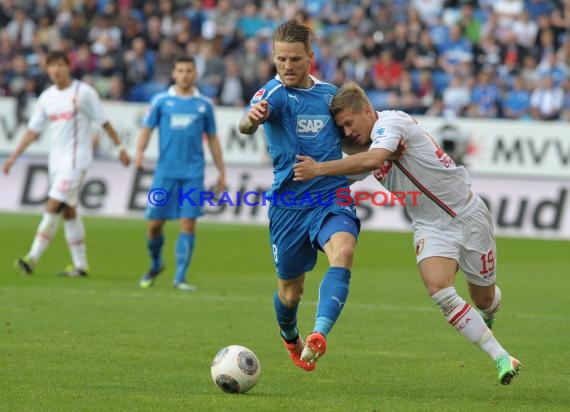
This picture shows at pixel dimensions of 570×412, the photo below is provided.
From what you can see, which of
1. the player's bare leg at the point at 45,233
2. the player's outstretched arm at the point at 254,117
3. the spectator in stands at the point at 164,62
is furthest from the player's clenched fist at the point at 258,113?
the spectator in stands at the point at 164,62

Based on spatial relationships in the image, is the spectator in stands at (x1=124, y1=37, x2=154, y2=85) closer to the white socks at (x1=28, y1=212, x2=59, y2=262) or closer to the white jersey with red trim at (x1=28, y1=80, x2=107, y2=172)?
the white jersey with red trim at (x1=28, y1=80, x2=107, y2=172)

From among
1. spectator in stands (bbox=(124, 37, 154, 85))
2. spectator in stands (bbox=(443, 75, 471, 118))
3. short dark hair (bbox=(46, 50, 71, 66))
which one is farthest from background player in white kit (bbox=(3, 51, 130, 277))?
spectator in stands (bbox=(124, 37, 154, 85))

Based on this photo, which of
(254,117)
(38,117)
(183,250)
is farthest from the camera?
(38,117)

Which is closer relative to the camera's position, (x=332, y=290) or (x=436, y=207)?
(x=332, y=290)

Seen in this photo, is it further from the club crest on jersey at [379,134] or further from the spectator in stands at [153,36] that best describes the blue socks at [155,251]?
the spectator in stands at [153,36]

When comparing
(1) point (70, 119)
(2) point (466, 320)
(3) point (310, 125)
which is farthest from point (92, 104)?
(2) point (466, 320)

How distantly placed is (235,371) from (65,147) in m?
7.80

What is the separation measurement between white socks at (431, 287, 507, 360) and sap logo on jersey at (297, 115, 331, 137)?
4.40ft

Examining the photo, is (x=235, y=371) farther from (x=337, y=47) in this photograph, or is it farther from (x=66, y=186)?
(x=337, y=47)

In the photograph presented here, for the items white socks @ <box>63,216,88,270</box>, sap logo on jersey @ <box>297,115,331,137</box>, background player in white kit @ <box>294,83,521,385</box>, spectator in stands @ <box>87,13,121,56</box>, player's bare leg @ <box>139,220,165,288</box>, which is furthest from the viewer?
spectator in stands @ <box>87,13,121,56</box>

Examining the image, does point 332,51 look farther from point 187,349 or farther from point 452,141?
point 187,349

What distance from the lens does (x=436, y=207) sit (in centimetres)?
785

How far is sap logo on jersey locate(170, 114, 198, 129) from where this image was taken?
13.7 m

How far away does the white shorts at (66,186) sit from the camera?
1433cm
